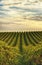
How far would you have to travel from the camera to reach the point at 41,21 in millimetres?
7227

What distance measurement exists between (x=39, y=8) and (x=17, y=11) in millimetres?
729

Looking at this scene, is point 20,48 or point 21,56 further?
point 20,48

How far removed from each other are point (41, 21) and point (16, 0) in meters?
1.10

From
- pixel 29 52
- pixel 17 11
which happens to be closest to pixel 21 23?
pixel 17 11

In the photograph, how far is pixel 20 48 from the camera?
6883mm

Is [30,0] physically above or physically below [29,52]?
above

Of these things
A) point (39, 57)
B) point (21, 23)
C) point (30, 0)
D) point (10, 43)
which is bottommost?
point (39, 57)

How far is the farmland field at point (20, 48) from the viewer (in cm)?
669

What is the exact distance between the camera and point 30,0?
698 centimetres

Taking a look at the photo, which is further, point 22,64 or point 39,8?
point 39,8

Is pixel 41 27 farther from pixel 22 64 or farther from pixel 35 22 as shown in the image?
pixel 22 64

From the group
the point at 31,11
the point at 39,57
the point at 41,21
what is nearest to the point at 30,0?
the point at 31,11

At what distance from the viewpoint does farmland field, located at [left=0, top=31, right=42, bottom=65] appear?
22.0ft

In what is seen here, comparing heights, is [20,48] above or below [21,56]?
above
